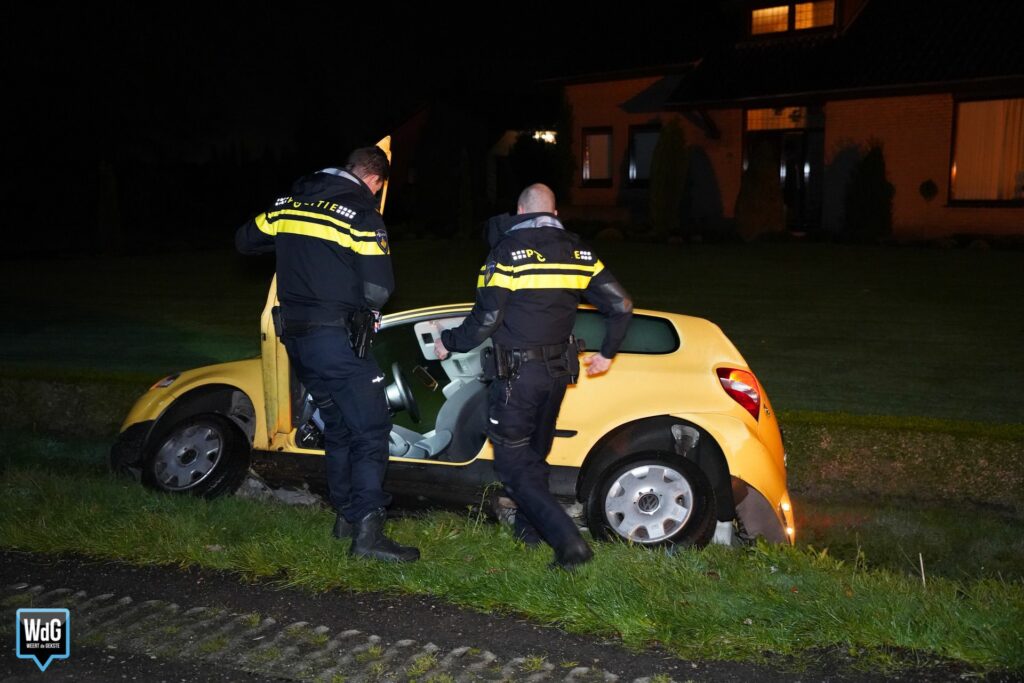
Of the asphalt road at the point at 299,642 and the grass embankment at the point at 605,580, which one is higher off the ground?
the grass embankment at the point at 605,580

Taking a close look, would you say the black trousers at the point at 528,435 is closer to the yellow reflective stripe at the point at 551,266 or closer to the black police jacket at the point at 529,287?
the black police jacket at the point at 529,287

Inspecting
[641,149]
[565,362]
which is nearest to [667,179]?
[641,149]

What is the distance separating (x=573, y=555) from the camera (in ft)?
15.4

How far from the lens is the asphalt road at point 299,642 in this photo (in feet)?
12.4

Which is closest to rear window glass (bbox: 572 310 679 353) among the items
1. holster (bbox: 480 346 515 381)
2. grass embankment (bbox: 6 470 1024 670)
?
holster (bbox: 480 346 515 381)

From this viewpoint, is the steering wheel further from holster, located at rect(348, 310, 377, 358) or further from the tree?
the tree

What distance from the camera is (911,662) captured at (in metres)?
3.78

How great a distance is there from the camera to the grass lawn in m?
9.33

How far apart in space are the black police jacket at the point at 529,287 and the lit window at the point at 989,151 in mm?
18258

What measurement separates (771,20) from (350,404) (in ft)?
71.8

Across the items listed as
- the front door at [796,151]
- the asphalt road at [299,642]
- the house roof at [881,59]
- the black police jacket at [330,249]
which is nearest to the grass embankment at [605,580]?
the asphalt road at [299,642]

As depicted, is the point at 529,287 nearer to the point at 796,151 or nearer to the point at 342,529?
the point at 342,529

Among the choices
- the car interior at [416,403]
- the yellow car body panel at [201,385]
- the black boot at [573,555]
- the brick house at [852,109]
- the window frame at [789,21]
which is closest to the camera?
the black boot at [573,555]

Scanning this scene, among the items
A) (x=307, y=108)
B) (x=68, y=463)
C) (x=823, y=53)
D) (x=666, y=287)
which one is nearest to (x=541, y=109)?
(x=307, y=108)
